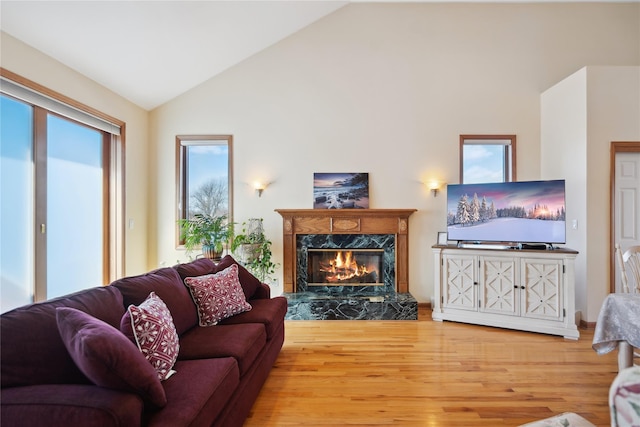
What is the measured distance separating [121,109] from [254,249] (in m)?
2.41

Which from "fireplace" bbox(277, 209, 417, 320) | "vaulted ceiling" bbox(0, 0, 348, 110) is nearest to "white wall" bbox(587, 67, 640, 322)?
"fireplace" bbox(277, 209, 417, 320)

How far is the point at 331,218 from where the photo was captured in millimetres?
4305

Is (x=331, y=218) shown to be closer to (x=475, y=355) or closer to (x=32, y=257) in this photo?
(x=475, y=355)

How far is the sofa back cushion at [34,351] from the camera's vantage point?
1260 mm

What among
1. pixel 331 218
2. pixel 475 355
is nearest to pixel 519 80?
pixel 331 218

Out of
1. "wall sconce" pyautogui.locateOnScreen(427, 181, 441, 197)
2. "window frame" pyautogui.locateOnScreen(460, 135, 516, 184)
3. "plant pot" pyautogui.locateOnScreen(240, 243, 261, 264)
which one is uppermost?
"window frame" pyautogui.locateOnScreen(460, 135, 516, 184)

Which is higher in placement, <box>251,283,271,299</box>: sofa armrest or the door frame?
the door frame

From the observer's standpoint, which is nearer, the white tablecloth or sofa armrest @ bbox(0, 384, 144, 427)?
sofa armrest @ bbox(0, 384, 144, 427)

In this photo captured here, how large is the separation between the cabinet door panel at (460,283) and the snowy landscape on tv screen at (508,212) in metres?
0.32

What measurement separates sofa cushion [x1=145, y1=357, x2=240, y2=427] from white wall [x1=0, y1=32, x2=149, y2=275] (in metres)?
2.84

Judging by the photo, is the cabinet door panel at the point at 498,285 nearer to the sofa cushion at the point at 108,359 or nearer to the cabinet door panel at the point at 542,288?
the cabinet door panel at the point at 542,288

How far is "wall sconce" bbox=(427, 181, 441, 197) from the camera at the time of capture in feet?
14.2

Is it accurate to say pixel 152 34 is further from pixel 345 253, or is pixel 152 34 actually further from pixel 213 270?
pixel 345 253

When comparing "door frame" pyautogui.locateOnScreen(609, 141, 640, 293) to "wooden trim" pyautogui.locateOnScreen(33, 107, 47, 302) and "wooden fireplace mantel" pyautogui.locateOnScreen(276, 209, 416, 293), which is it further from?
"wooden trim" pyautogui.locateOnScreen(33, 107, 47, 302)
